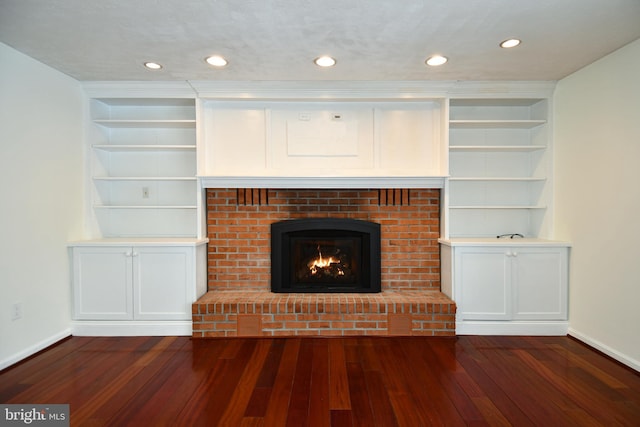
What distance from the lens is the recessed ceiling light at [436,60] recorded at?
268cm

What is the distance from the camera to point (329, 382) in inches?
91.4

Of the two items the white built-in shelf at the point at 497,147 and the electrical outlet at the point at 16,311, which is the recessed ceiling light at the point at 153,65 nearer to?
the electrical outlet at the point at 16,311

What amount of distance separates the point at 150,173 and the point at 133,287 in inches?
47.3

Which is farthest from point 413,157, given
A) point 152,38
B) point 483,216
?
point 152,38

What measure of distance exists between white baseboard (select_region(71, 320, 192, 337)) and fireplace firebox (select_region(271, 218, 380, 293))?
94cm

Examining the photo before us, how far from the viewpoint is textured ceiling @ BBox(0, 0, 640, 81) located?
6.54 feet

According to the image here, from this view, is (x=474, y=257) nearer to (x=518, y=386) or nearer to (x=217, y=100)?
(x=518, y=386)

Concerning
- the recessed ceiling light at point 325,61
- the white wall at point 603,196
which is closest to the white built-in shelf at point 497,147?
the white wall at point 603,196

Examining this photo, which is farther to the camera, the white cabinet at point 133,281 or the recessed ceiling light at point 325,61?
the white cabinet at point 133,281

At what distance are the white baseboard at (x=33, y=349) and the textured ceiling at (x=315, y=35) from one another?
229 centimetres

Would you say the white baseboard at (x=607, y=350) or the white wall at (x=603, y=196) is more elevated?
the white wall at (x=603, y=196)

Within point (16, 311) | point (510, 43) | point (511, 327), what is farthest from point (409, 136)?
point (16, 311)

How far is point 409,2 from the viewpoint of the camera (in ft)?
6.38

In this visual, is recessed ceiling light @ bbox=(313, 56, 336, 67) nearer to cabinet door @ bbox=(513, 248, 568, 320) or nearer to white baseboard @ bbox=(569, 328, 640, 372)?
cabinet door @ bbox=(513, 248, 568, 320)
